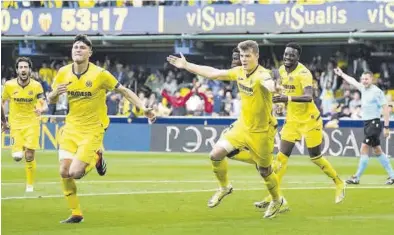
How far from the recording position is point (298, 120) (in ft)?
52.7

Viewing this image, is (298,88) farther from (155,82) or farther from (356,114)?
(155,82)

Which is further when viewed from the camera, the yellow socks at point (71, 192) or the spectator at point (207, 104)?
the spectator at point (207, 104)

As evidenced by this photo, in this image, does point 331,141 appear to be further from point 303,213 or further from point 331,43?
point 303,213

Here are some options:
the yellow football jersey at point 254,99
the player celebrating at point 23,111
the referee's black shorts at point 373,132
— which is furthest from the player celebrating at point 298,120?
the player celebrating at point 23,111

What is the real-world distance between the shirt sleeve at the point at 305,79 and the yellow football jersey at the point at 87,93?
3295 millimetres

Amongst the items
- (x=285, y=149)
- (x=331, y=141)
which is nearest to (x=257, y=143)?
(x=285, y=149)

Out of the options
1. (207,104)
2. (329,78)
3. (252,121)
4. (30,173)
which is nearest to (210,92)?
(207,104)

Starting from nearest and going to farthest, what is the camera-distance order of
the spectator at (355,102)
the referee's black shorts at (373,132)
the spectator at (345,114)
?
the referee's black shorts at (373,132)
the spectator at (345,114)
the spectator at (355,102)

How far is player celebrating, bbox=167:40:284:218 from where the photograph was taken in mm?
13195

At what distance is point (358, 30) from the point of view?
3534cm

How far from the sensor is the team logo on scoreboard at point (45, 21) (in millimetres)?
40594

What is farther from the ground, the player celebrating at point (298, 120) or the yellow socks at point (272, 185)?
the player celebrating at point (298, 120)

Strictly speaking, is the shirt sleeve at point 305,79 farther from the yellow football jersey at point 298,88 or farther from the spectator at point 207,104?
the spectator at point 207,104

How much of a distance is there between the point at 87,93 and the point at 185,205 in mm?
2826
